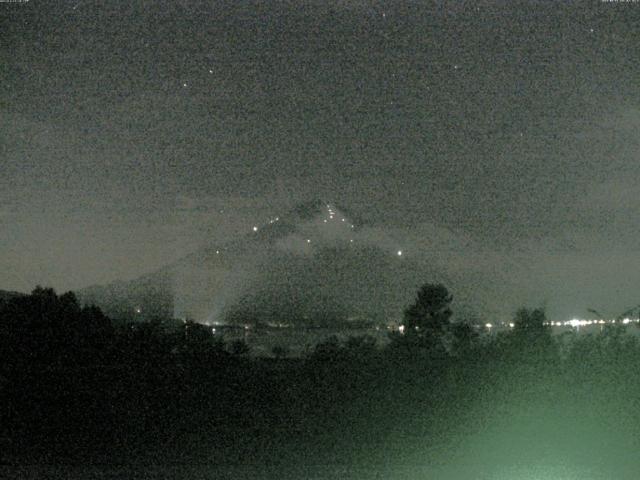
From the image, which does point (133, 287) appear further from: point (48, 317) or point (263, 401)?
point (263, 401)

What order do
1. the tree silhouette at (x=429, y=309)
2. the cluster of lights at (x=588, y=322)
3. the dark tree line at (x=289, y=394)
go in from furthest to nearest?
1. the tree silhouette at (x=429, y=309)
2. the cluster of lights at (x=588, y=322)
3. the dark tree line at (x=289, y=394)

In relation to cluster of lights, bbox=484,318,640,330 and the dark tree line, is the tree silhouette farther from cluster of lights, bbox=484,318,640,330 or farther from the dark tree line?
the dark tree line

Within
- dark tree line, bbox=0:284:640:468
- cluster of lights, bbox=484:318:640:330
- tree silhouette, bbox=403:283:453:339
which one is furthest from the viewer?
tree silhouette, bbox=403:283:453:339

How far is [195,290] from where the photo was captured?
4484cm

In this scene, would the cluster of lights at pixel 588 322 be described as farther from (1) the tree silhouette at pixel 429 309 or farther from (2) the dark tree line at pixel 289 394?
(1) the tree silhouette at pixel 429 309

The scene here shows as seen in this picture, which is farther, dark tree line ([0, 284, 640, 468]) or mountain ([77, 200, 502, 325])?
mountain ([77, 200, 502, 325])

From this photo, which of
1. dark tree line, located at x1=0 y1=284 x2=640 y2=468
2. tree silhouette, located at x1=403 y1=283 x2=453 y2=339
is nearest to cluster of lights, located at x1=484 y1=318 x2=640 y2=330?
dark tree line, located at x1=0 y1=284 x2=640 y2=468

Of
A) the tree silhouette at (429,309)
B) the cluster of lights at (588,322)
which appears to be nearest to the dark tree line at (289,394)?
the cluster of lights at (588,322)

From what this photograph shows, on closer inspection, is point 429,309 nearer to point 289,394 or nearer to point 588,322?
point 588,322

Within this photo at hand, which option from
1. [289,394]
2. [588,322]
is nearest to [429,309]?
[588,322]

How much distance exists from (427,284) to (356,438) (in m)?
15.7

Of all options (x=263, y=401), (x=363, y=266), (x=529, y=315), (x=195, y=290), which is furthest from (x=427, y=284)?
(x=363, y=266)

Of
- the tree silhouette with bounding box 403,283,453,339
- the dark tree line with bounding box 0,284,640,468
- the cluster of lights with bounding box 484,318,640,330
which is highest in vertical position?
the tree silhouette with bounding box 403,283,453,339

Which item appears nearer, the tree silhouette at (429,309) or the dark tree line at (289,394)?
the dark tree line at (289,394)
